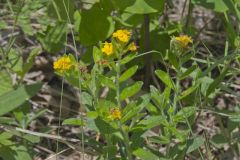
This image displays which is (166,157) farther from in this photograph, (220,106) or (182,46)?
(220,106)

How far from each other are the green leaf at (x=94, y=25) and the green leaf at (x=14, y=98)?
31 cm

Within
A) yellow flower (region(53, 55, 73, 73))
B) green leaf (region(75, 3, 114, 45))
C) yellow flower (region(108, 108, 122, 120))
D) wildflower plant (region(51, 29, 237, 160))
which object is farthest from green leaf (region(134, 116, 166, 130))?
green leaf (region(75, 3, 114, 45))

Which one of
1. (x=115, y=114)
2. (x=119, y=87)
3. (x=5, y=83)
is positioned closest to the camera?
(x=115, y=114)

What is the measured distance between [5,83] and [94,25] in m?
0.36

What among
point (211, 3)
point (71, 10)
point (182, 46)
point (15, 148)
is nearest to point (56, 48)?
point (71, 10)

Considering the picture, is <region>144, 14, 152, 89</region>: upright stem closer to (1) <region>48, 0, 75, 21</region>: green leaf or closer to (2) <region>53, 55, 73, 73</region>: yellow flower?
(1) <region>48, 0, 75, 21</region>: green leaf

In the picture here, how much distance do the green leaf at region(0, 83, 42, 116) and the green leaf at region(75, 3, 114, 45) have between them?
0.31 metres

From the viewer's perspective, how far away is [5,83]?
1.80m

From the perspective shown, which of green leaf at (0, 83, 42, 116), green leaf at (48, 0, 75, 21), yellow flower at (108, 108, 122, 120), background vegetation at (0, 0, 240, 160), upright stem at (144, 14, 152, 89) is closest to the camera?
yellow flower at (108, 108, 122, 120)

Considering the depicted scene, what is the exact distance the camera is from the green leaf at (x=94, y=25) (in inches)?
73.8

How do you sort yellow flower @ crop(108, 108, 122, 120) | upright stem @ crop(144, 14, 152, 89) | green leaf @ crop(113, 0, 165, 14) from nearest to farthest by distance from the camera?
yellow flower @ crop(108, 108, 122, 120), green leaf @ crop(113, 0, 165, 14), upright stem @ crop(144, 14, 152, 89)

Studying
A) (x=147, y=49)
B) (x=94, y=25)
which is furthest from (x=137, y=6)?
(x=147, y=49)

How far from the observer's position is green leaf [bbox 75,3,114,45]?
188 cm

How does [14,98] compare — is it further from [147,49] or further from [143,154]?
[147,49]
